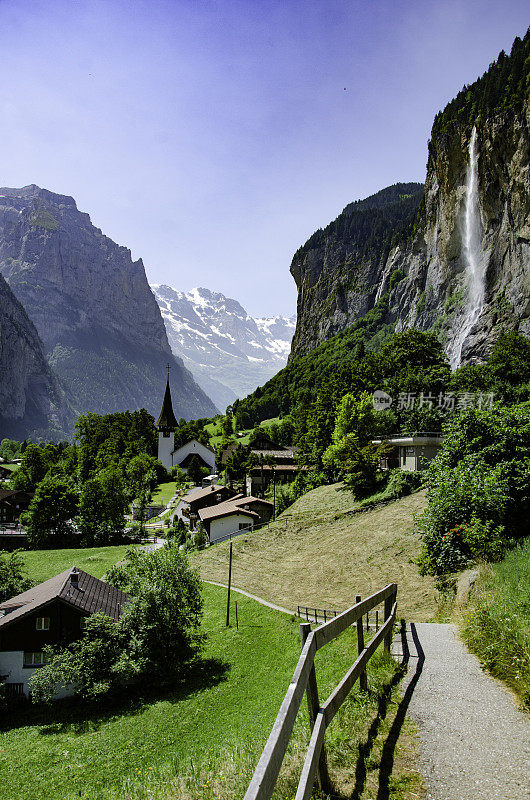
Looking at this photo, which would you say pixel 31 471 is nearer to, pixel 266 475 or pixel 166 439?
pixel 166 439

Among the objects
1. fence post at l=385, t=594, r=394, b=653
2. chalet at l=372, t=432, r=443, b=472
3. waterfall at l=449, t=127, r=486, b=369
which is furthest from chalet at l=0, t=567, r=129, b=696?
waterfall at l=449, t=127, r=486, b=369

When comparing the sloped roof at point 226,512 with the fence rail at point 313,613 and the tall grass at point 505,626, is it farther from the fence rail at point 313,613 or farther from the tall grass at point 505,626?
the tall grass at point 505,626

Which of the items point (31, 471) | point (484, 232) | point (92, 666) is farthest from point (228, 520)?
point (484, 232)

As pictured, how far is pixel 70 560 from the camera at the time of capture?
54.2 meters

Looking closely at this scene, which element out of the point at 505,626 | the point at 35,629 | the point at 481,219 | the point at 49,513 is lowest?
the point at 49,513

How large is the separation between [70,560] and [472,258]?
290ft

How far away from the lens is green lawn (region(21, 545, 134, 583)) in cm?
4769

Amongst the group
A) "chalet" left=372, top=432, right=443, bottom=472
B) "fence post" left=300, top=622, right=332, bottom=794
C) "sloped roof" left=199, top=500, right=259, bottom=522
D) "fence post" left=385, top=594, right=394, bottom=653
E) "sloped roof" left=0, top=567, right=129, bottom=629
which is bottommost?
"sloped roof" left=0, top=567, right=129, bottom=629

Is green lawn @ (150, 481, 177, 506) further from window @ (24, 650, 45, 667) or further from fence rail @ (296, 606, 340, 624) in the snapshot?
fence rail @ (296, 606, 340, 624)

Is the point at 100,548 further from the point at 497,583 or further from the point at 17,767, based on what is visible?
the point at 497,583

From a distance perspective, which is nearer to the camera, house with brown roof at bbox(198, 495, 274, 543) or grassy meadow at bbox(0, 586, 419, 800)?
grassy meadow at bbox(0, 586, 419, 800)

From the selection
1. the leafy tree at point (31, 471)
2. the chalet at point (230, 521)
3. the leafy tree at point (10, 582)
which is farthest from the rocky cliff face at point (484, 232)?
the leafy tree at point (31, 471)

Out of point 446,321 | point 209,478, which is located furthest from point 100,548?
point 446,321

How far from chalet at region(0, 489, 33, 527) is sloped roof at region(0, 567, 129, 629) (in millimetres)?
56288
